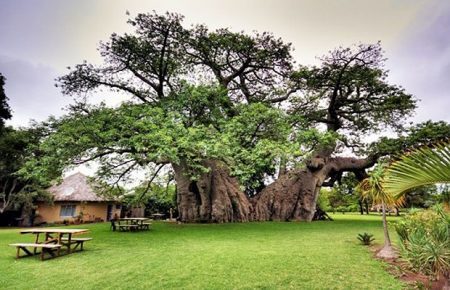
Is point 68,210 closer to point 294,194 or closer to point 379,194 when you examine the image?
point 294,194

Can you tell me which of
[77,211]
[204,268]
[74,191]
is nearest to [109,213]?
[77,211]

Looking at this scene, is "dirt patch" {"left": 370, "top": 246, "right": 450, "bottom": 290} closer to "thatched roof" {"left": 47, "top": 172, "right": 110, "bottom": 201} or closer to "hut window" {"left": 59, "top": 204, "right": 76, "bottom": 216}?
"thatched roof" {"left": 47, "top": 172, "right": 110, "bottom": 201}

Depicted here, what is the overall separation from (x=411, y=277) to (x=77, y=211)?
24009 mm

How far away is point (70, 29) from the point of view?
482 inches

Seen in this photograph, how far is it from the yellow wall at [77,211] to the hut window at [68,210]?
0.22 meters

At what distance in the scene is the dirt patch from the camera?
17.6 feet

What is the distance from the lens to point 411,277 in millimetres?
5945

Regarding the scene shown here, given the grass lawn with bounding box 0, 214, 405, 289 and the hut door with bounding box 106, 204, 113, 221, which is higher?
the hut door with bounding box 106, 204, 113, 221

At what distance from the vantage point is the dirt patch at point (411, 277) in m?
5.35

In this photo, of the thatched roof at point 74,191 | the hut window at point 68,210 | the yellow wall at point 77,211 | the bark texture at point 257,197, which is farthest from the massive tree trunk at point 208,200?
the hut window at point 68,210

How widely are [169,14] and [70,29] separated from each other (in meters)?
4.66

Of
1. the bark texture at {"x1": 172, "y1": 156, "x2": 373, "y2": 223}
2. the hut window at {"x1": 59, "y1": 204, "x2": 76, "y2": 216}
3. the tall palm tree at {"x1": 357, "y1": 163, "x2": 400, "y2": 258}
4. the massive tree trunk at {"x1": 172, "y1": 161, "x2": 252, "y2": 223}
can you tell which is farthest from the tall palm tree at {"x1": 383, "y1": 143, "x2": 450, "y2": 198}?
the hut window at {"x1": 59, "y1": 204, "x2": 76, "y2": 216}

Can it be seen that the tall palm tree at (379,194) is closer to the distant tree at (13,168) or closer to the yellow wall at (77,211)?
the distant tree at (13,168)

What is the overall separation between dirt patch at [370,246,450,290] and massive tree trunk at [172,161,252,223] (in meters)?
11.7
